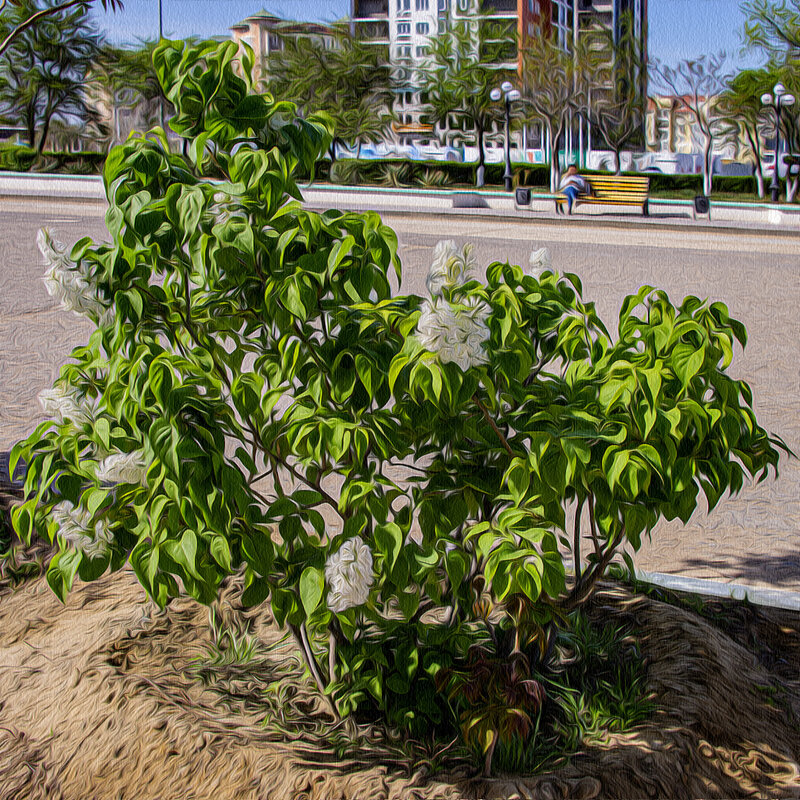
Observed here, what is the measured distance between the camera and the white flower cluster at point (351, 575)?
2219 millimetres

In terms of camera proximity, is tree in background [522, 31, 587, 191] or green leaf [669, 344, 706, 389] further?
tree in background [522, 31, 587, 191]

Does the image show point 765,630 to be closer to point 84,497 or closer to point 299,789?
point 299,789

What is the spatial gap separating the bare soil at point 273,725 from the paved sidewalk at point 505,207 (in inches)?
661

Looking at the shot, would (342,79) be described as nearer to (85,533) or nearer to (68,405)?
(68,405)

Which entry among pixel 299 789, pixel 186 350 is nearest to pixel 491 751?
pixel 299 789

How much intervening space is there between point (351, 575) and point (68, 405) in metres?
0.94

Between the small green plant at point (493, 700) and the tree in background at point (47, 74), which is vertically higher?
the tree in background at point (47, 74)

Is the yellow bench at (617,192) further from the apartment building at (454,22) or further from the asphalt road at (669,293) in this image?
the apartment building at (454,22)

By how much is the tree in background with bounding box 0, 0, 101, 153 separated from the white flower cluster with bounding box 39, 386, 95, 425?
107 feet

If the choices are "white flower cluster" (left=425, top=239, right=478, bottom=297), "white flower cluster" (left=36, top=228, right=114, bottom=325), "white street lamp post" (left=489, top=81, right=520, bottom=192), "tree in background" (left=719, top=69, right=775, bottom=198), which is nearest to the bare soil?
"white flower cluster" (left=36, top=228, right=114, bottom=325)

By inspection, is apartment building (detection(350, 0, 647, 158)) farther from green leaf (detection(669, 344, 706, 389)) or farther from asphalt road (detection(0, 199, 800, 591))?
green leaf (detection(669, 344, 706, 389))

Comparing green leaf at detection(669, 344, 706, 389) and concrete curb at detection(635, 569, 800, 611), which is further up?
green leaf at detection(669, 344, 706, 389)

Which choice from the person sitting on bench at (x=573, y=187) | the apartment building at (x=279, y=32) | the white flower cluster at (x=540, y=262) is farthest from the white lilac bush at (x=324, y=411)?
the apartment building at (x=279, y=32)

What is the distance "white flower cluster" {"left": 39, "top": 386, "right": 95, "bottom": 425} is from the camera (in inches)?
101
